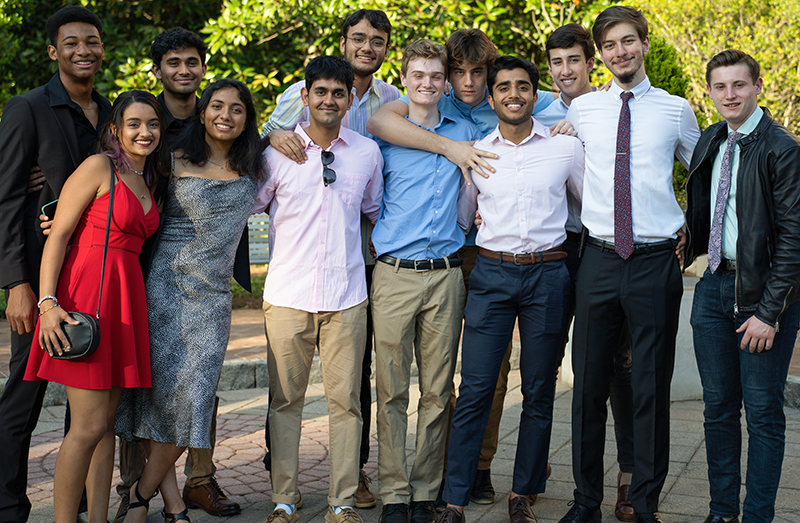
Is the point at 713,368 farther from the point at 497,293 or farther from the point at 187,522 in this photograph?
the point at 187,522

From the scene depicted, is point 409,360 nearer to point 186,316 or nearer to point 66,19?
point 186,316

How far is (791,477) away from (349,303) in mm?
2915

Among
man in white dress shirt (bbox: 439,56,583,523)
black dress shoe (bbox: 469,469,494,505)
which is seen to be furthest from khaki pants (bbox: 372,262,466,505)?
black dress shoe (bbox: 469,469,494,505)

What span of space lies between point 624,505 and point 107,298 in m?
2.88

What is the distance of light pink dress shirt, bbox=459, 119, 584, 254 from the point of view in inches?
153

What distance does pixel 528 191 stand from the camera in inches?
154

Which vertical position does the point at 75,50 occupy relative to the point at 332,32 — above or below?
below

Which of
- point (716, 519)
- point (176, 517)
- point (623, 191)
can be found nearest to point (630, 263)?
point (623, 191)

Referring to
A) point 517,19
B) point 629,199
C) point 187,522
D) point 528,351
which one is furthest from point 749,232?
point 517,19

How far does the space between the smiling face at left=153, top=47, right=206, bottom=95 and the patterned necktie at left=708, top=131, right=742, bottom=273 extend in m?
2.87

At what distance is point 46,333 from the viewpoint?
10.7ft

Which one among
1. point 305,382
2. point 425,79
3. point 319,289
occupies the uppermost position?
point 425,79

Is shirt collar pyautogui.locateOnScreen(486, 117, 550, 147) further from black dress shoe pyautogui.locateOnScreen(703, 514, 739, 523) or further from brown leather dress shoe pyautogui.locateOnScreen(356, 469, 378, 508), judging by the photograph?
black dress shoe pyautogui.locateOnScreen(703, 514, 739, 523)

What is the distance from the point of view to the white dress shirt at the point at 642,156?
3770 millimetres
